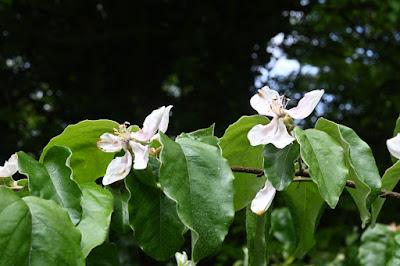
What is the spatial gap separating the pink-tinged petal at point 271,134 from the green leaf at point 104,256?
0.60 feet

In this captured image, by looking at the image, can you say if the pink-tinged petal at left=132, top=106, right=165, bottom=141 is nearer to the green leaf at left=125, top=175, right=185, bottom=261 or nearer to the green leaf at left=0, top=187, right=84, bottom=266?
the green leaf at left=125, top=175, right=185, bottom=261

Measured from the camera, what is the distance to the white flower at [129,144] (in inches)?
28.5

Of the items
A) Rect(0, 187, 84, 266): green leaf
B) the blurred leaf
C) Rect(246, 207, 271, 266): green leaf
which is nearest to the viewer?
Rect(0, 187, 84, 266): green leaf

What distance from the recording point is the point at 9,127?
11.5 ft

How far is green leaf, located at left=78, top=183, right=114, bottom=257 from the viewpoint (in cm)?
64

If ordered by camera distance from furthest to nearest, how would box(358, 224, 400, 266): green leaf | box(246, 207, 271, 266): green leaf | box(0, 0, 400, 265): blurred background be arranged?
box(0, 0, 400, 265): blurred background, box(358, 224, 400, 266): green leaf, box(246, 207, 271, 266): green leaf

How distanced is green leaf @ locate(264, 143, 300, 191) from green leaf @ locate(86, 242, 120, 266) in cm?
18

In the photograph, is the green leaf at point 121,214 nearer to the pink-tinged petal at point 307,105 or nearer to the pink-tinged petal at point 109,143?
the pink-tinged petal at point 109,143

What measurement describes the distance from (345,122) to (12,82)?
174cm

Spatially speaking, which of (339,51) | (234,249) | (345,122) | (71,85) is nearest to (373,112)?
(345,122)

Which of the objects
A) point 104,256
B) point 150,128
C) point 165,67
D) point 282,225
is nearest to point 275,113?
point 150,128

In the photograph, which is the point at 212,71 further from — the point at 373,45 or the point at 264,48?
the point at 373,45

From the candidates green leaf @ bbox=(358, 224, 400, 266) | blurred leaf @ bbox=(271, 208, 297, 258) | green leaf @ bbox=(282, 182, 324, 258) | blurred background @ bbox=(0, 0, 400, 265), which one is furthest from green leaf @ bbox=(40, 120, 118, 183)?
blurred background @ bbox=(0, 0, 400, 265)

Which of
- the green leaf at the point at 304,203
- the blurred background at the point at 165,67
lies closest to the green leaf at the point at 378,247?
the green leaf at the point at 304,203
